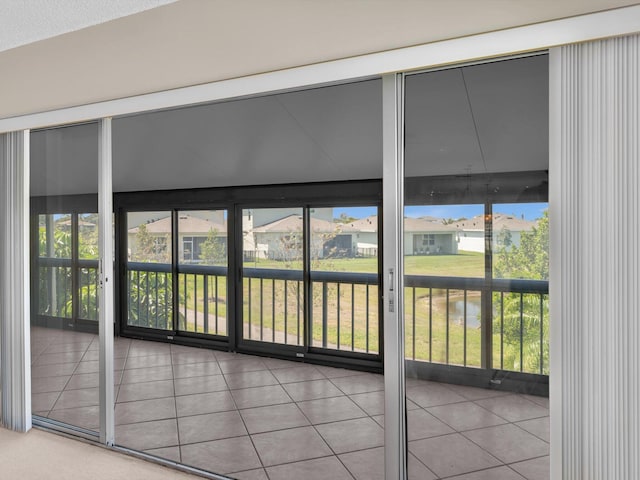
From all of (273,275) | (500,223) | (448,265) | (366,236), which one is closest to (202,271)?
(273,275)

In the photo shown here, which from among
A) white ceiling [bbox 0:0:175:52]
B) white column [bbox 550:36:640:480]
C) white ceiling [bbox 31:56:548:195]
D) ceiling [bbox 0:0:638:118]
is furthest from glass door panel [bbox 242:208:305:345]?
white column [bbox 550:36:640:480]

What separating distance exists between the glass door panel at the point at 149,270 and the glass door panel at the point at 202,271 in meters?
0.16

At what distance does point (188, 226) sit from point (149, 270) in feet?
2.57

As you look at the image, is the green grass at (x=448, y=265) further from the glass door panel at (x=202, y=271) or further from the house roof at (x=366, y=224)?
the glass door panel at (x=202, y=271)

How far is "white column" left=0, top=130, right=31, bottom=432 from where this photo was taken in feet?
9.75

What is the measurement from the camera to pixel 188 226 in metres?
5.32

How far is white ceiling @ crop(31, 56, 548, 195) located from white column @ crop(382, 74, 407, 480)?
0.06 metres

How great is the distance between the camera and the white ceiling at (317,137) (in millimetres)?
1890

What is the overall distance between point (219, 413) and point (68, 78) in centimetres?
242

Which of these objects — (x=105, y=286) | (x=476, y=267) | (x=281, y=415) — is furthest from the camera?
(x=281, y=415)

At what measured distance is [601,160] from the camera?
1.65m

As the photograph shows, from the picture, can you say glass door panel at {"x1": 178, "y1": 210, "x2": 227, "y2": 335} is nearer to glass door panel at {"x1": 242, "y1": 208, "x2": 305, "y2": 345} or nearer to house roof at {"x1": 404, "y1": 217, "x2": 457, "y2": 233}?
glass door panel at {"x1": 242, "y1": 208, "x2": 305, "y2": 345}

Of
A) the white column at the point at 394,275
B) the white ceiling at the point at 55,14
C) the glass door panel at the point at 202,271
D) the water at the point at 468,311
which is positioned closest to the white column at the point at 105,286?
the white ceiling at the point at 55,14

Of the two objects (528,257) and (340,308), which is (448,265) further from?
(340,308)
